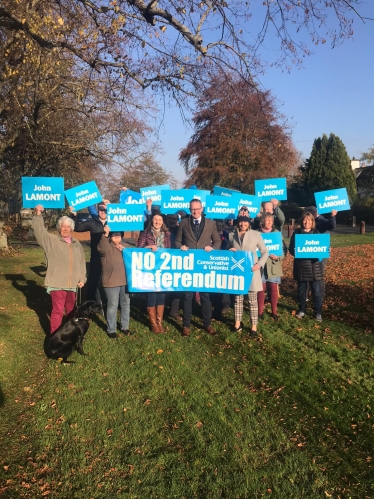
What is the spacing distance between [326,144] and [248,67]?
4204 cm

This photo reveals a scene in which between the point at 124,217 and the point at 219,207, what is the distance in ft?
8.88

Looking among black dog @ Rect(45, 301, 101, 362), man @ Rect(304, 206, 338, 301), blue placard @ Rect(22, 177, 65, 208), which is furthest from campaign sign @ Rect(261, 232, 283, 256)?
blue placard @ Rect(22, 177, 65, 208)

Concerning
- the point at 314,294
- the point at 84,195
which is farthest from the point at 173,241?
the point at 314,294

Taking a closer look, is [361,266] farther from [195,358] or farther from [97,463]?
[97,463]

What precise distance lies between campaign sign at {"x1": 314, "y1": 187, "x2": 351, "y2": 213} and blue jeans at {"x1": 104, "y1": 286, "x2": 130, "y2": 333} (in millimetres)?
4511

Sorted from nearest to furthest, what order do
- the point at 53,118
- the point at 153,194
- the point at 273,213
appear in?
the point at 273,213 < the point at 153,194 < the point at 53,118

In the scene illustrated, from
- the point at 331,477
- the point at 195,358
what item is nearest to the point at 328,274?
the point at 195,358

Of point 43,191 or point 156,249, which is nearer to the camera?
point 156,249

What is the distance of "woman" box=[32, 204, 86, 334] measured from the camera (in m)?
6.33

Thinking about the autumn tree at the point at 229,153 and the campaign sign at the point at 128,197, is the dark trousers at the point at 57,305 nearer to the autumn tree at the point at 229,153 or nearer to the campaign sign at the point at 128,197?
the campaign sign at the point at 128,197

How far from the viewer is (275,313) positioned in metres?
8.20

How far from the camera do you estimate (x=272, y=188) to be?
10195 millimetres

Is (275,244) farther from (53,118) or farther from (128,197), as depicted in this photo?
(53,118)

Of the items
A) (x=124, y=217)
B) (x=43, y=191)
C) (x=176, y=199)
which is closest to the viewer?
(x=124, y=217)
